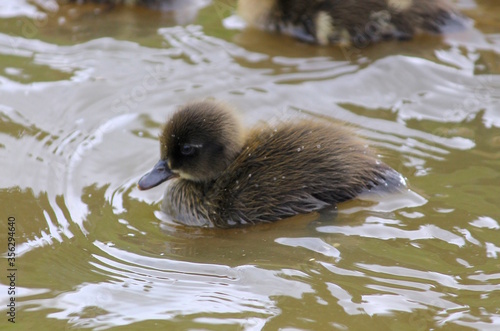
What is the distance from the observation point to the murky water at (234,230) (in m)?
3.42

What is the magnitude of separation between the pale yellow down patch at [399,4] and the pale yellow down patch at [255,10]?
93cm

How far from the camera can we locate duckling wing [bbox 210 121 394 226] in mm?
4180

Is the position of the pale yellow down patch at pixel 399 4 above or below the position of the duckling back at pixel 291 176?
above

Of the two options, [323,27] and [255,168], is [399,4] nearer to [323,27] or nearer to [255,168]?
[323,27]

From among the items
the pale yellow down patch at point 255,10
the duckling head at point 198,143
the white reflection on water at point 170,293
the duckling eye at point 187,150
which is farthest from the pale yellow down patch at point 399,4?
the white reflection on water at point 170,293

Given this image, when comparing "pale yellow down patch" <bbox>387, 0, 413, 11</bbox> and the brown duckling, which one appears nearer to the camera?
the brown duckling

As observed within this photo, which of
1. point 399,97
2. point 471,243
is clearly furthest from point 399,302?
point 399,97

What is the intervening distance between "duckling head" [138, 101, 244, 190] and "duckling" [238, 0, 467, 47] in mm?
2063

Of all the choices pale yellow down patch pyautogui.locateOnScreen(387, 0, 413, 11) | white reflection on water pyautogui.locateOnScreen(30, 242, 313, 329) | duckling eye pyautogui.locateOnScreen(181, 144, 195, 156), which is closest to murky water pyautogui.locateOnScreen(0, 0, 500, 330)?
white reflection on water pyautogui.locateOnScreen(30, 242, 313, 329)

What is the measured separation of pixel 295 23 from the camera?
6316 mm

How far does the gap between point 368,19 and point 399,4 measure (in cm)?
26

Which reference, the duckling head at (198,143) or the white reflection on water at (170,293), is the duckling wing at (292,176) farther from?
the white reflection on water at (170,293)

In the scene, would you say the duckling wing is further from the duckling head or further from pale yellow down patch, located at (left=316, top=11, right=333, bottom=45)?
pale yellow down patch, located at (left=316, top=11, right=333, bottom=45)

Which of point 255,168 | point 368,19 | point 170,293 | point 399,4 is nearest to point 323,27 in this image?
point 368,19
